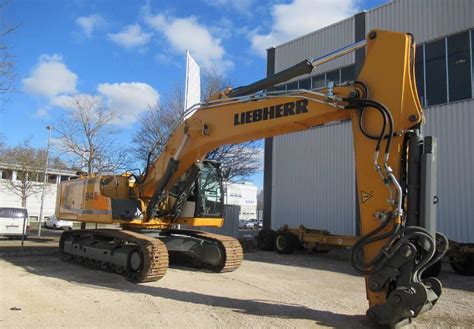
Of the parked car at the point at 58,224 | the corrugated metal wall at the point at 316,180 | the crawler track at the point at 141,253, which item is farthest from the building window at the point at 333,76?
the parked car at the point at 58,224

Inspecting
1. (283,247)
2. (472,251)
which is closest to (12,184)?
(283,247)

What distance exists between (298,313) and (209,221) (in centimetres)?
478

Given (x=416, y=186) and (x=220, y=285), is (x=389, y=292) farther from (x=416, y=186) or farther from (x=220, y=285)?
(x=220, y=285)

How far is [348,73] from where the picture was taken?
21.1m

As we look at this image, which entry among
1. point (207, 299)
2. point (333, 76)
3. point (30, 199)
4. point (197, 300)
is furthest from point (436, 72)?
point (30, 199)

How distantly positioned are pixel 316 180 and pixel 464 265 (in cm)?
977

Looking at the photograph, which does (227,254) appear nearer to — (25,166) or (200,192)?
(200,192)

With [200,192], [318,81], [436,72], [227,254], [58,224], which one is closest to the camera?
[227,254]

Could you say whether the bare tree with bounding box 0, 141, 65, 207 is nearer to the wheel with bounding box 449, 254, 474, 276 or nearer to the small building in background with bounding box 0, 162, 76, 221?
the small building in background with bounding box 0, 162, 76, 221

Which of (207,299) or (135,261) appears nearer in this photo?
(207,299)

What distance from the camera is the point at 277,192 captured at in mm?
23734

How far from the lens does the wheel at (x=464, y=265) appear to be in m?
12.5

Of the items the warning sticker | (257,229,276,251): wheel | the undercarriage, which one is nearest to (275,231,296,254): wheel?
(257,229,276,251): wheel

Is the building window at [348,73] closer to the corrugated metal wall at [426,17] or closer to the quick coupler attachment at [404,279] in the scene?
the corrugated metal wall at [426,17]
